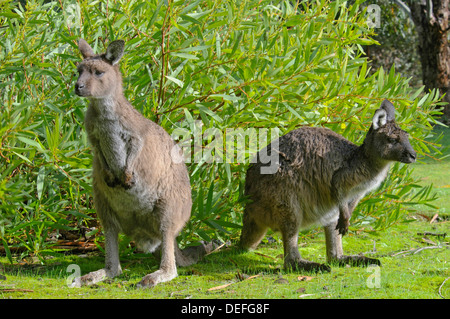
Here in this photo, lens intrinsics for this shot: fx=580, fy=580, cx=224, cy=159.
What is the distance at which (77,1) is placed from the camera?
406 centimetres

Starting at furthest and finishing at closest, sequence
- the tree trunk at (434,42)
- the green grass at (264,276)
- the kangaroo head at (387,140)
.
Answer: the tree trunk at (434,42), the kangaroo head at (387,140), the green grass at (264,276)

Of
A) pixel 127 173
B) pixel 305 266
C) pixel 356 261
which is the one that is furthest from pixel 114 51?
pixel 356 261

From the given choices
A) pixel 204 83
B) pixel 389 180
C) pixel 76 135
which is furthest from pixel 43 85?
pixel 389 180

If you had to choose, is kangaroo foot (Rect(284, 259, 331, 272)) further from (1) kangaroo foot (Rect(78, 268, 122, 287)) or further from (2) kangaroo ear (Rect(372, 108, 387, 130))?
(1) kangaroo foot (Rect(78, 268, 122, 287))

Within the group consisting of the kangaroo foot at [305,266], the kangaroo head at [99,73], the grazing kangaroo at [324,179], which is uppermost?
the kangaroo head at [99,73]

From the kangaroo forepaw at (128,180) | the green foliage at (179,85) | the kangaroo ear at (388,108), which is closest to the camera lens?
the kangaroo forepaw at (128,180)

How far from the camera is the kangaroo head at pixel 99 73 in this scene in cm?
313

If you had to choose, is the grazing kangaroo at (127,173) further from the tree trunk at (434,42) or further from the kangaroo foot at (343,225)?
the tree trunk at (434,42)

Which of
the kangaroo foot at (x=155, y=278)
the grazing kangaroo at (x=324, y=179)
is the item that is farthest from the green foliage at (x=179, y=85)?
the kangaroo foot at (x=155, y=278)

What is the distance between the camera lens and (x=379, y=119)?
12.9ft

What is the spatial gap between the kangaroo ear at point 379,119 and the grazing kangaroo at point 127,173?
1.31 m

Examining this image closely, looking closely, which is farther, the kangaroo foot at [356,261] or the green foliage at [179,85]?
the kangaroo foot at [356,261]

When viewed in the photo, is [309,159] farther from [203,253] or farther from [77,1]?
[77,1]

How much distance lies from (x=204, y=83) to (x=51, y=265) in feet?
5.30
